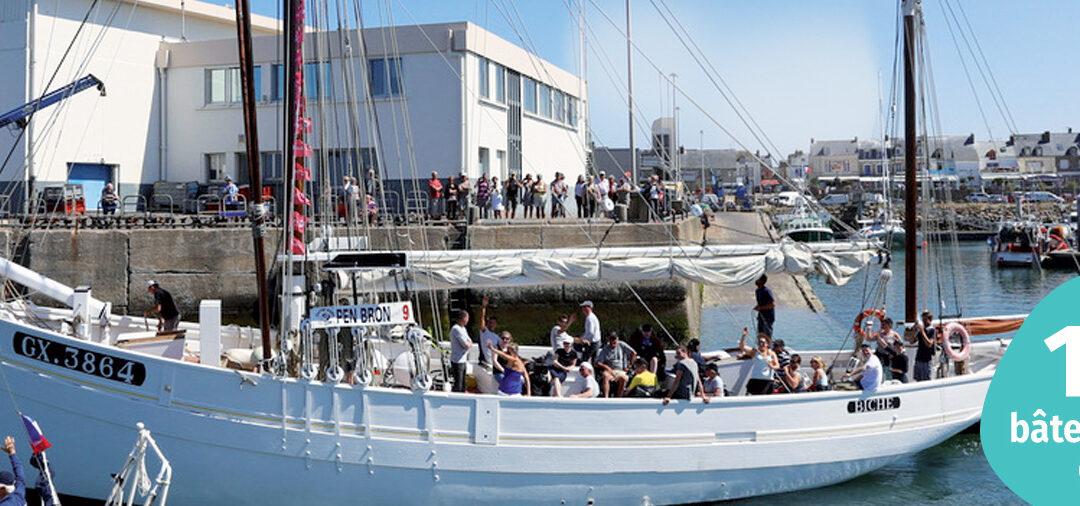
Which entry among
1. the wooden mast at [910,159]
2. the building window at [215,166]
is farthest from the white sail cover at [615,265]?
the building window at [215,166]

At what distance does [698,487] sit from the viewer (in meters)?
14.8

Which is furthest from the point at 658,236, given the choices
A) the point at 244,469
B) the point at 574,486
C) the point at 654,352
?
the point at 244,469

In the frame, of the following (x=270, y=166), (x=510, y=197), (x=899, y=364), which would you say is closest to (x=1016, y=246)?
(x=510, y=197)

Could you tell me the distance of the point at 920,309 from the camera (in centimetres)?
3912

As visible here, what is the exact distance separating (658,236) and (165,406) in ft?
51.5

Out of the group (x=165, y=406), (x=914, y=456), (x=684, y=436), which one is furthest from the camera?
(x=914, y=456)

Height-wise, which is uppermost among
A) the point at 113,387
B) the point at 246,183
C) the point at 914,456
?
the point at 246,183

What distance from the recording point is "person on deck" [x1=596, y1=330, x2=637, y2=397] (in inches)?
578

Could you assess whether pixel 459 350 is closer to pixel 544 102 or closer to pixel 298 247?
pixel 298 247

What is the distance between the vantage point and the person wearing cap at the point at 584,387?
47.0 feet

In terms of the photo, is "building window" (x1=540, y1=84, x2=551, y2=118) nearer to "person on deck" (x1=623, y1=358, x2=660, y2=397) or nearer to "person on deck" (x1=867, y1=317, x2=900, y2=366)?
"person on deck" (x1=867, y1=317, x2=900, y2=366)

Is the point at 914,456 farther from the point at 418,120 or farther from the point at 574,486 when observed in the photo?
the point at 418,120

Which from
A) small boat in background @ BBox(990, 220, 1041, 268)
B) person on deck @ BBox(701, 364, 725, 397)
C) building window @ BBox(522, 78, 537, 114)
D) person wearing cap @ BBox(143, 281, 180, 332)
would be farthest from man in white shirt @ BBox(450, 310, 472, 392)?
small boat in background @ BBox(990, 220, 1041, 268)

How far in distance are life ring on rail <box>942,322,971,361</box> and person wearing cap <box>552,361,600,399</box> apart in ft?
20.8
